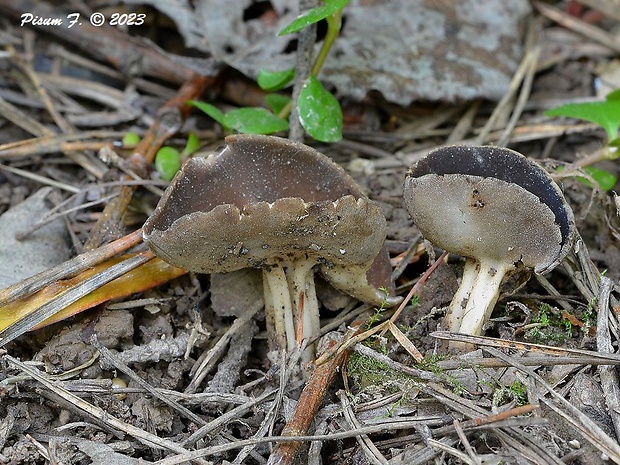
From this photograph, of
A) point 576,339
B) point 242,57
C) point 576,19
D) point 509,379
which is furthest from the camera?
point 576,19

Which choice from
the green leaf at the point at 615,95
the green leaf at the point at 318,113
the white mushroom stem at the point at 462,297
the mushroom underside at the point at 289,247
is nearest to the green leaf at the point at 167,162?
the green leaf at the point at 318,113

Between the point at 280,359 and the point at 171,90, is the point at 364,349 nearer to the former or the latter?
the point at 280,359

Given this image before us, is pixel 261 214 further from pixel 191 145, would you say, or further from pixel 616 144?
pixel 616 144

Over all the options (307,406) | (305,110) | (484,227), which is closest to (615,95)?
(484,227)

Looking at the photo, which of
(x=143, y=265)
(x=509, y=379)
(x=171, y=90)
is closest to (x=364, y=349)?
(x=509, y=379)

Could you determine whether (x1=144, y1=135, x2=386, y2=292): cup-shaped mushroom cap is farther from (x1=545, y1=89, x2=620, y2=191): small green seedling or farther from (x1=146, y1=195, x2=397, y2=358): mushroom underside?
(x1=545, y1=89, x2=620, y2=191): small green seedling
